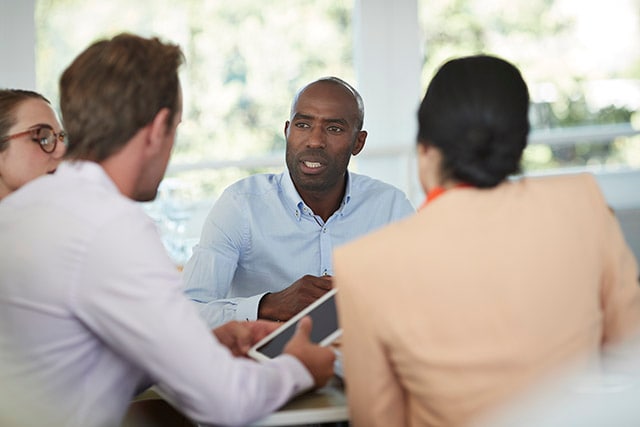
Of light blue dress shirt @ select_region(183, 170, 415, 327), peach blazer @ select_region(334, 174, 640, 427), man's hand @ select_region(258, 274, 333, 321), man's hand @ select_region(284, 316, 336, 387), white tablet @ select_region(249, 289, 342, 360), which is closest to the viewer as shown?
peach blazer @ select_region(334, 174, 640, 427)

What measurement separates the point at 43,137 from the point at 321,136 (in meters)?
0.86

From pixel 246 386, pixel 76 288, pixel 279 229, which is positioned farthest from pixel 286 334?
pixel 279 229

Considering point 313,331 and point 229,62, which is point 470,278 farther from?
point 229,62

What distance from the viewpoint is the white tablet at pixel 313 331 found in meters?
1.91

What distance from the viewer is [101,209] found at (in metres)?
1.58

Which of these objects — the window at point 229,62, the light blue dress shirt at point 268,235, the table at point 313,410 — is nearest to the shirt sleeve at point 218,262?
the light blue dress shirt at point 268,235

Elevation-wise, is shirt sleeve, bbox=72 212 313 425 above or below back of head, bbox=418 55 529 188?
below

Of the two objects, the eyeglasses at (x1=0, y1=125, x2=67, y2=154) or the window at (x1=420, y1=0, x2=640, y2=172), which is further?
the window at (x1=420, y1=0, x2=640, y2=172)

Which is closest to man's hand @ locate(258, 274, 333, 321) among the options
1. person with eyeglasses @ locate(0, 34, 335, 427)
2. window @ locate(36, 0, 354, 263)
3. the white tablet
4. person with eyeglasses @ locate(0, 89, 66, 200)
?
the white tablet

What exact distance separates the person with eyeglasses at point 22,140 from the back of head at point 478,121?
1291 millimetres

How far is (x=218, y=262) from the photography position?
273 centimetres

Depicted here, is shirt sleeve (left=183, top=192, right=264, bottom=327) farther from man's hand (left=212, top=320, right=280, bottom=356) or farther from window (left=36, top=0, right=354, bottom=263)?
window (left=36, top=0, right=354, bottom=263)

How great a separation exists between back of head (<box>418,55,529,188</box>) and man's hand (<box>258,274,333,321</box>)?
860 mm

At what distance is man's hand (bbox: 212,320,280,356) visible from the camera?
6.60 ft
